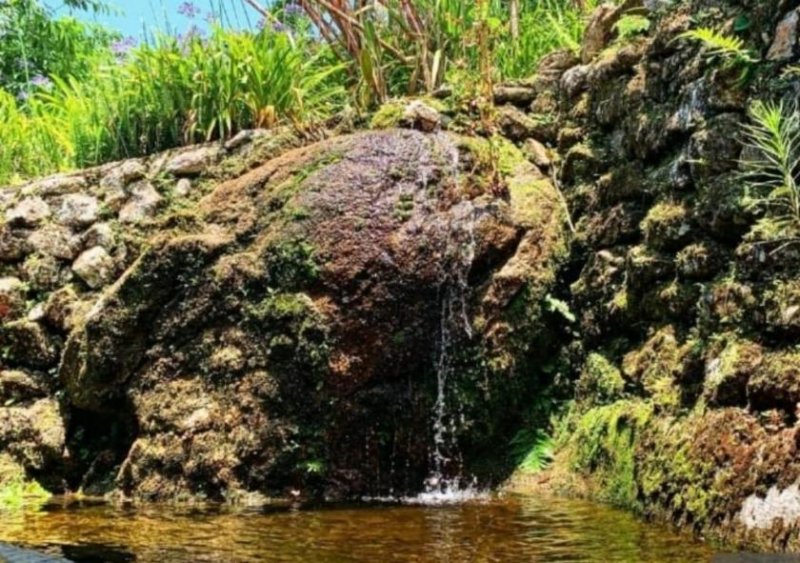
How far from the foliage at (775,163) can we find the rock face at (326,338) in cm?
156

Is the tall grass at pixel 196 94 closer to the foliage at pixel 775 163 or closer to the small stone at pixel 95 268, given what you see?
the small stone at pixel 95 268

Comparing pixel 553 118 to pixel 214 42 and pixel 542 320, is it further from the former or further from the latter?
pixel 214 42


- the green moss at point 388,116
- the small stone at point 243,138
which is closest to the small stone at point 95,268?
the small stone at point 243,138

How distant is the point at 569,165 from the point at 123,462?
11.2ft

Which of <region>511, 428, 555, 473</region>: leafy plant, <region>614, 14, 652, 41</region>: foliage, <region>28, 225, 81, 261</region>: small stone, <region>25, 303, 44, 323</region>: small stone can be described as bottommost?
<region>511, 428, 555, 473</region>: leafy plant

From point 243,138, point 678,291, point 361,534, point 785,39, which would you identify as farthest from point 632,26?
point 361,534

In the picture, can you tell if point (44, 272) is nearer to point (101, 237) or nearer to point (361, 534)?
point (101, 237)

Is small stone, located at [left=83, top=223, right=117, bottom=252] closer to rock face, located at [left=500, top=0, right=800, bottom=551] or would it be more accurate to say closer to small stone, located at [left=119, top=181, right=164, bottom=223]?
small stone, located at [left=119, top=181, right=164, bottom=223]

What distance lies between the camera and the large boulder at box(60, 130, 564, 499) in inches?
205

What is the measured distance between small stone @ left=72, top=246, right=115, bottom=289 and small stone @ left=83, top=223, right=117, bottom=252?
60 millimetres

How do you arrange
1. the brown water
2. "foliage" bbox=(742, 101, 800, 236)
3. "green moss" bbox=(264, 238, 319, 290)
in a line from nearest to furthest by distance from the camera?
the brown water < "foliage" bbox=(742, 101, 800, 236) < "green moss" bbox=(264, 238, 319, 290)

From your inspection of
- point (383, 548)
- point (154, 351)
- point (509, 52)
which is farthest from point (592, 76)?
point (383, 548)

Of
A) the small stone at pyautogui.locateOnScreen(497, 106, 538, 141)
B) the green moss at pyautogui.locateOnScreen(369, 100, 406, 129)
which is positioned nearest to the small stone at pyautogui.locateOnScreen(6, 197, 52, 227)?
the green moss at pyautogui.locateOnScreen(369, 100, 406, 129)

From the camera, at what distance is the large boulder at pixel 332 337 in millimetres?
5219
